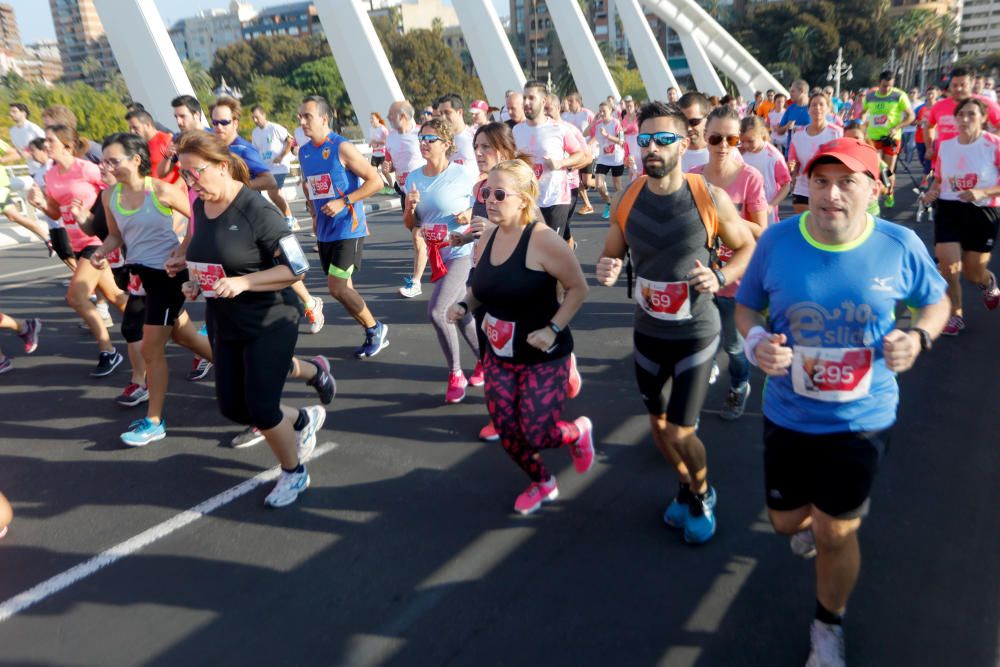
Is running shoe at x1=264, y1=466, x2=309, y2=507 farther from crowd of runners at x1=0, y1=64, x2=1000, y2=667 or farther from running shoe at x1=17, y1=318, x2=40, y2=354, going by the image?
running shoe at x1=17, y1=318, x2=40, y2=354

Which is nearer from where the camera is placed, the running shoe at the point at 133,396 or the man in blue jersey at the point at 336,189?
the running shoe at the point at 133,396

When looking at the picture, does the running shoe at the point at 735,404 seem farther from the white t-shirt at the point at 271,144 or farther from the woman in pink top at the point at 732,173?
the white t-shirt at the point at 271,144

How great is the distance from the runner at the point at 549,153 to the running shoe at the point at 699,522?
157 inches

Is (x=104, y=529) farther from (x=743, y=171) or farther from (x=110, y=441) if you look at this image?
(x=743, y=171)

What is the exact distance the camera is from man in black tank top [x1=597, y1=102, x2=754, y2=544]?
315cm

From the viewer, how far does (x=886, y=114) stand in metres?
11.6

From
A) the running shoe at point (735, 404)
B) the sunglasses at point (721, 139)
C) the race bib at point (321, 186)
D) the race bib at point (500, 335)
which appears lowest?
the running shoe at point (735, 404)

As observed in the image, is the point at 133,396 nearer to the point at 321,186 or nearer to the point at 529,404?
the point at 321,186

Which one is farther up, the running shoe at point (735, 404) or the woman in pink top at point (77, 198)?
the woman in pink top at point (77, 198)

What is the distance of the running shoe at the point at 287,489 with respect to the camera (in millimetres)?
3963

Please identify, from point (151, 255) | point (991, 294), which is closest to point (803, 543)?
point (151, 255)

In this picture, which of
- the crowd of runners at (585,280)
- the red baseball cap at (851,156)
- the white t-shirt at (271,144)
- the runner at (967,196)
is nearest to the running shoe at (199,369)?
the crowd of runners at (585,280)

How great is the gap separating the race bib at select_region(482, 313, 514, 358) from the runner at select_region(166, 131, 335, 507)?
1.01 meters

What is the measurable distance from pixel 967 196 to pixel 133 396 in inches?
260
